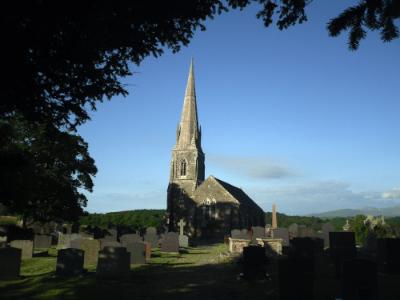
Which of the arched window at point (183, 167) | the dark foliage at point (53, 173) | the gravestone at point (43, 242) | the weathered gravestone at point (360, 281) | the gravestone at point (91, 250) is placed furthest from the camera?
the arched window at point (183, 167)

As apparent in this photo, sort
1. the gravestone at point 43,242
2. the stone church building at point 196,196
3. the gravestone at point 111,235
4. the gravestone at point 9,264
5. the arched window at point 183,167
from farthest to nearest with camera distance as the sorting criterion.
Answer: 1. the arched window at point 183,167
2. the stone church building at point 196,196
3. the gravestone at point 43,242
4. the gravestone at point 111,235
5. the gravestone at point 9,264

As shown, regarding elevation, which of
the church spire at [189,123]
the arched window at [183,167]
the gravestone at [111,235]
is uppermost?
the church spire at [189,123]

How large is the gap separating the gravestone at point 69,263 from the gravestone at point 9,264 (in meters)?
1.25

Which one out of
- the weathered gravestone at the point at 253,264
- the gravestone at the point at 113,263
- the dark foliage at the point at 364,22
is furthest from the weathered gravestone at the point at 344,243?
the dark foliage at the point at 364,22

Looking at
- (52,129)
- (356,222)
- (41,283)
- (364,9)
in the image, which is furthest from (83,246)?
(356,222)

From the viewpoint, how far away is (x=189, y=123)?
5406 centimetres

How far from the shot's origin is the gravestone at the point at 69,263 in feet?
41.5

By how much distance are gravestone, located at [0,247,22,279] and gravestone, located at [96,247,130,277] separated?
2523 mm

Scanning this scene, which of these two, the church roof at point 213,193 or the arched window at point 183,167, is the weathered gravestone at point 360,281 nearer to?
the church roof at point 213,193

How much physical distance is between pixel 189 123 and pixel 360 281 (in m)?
46.3

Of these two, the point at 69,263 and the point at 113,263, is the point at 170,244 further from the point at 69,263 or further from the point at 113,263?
the point at 69,263

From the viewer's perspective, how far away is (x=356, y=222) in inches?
1067

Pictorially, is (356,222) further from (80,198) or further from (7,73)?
(7,73)

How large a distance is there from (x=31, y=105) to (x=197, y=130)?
47.1 m
